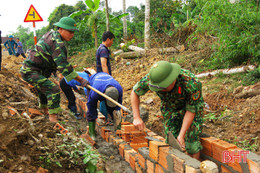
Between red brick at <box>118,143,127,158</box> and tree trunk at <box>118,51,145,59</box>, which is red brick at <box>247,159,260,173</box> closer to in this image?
red brick at <box>118,143,127,158</box>

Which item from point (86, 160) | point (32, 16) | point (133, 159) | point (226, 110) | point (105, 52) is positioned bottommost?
point (133, 159)

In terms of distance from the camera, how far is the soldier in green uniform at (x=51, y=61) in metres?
3.33

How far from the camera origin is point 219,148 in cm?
232

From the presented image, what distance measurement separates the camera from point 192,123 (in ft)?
8.16

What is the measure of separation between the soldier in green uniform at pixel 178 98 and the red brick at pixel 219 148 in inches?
6.5

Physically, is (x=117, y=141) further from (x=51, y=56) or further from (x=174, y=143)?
(x=51, y=56)

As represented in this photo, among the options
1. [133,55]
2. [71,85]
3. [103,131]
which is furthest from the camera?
[133,55]

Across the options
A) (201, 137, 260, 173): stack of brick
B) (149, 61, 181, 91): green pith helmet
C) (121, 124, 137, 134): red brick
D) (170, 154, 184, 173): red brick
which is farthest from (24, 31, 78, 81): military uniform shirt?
(201, 137, 260, 173): stack of brick

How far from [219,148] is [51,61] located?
2.86 meters

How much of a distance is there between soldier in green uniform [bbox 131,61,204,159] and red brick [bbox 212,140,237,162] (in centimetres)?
16

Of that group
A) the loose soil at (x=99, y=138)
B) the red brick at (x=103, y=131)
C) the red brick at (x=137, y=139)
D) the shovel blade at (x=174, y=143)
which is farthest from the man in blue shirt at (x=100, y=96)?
the shovel blade at (x=174, y=143)

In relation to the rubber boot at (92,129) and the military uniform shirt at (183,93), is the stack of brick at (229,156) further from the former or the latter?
the rubber boot at (92,129)

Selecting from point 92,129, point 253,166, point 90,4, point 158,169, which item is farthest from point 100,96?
point 90,4

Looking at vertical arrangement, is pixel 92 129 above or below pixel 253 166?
below
